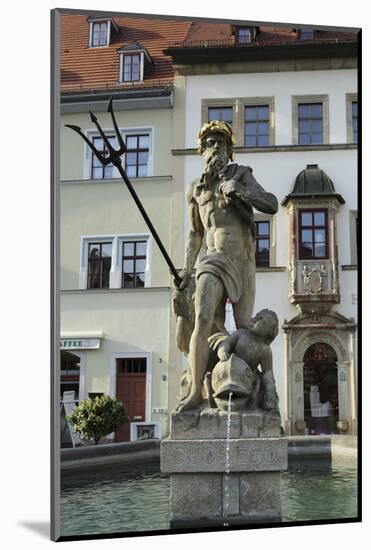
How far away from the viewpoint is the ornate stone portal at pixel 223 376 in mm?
4664

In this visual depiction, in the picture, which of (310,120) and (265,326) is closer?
(265,326)

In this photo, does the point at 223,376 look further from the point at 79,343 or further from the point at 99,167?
the point at 99,167

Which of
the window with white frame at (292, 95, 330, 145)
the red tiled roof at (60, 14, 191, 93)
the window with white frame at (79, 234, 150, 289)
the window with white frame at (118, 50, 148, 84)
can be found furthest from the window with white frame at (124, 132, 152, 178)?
the window with white frame at (292, 95, 330, 145)

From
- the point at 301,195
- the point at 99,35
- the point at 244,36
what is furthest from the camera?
the point at 301,195

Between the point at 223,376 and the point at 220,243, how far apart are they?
82 centimetres

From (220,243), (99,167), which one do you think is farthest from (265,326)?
(99,167)

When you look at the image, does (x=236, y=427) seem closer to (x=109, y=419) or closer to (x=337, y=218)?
(x=109, y=419)

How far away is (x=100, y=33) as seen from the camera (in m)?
9.58

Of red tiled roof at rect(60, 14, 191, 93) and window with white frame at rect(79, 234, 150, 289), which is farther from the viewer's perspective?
window with white frame at rect(79, 234, 150, 289)

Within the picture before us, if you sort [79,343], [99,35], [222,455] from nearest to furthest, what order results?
[222,455] < [99,35] < [79,343]

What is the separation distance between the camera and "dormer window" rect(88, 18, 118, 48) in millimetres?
8576

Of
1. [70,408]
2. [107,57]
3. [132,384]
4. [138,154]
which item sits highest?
[107,57]

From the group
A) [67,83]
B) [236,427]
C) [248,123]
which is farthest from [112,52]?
[236,427]

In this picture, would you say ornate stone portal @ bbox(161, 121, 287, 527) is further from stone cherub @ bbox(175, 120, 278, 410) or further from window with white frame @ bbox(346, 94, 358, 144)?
window with white frame @ bbox(346, 94, 358, 144)
